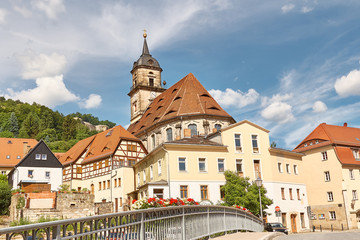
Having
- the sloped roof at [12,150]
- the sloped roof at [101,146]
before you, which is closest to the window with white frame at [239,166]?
the sloped roof at [101,146]

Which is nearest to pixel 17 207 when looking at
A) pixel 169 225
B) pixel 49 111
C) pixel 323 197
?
pixel 169 225

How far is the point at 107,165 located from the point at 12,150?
2166cm

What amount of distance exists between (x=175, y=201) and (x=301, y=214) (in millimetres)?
29039

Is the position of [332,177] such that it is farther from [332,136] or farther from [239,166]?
[239,166]

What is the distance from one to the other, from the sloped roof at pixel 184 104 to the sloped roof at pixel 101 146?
17.7ft

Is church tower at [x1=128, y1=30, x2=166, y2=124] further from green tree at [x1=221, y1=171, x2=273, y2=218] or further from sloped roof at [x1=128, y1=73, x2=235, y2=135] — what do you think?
green tree at [x1=221, y1=171, x2=273, y2=218]

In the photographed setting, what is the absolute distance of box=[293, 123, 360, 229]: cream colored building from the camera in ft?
136

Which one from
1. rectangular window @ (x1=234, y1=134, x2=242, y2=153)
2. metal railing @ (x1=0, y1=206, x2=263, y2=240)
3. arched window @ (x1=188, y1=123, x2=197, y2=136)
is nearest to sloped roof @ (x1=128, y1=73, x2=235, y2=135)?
arched window @ (x1=188, y1=123, x2=197, y2=136)

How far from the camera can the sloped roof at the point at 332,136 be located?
45.7m

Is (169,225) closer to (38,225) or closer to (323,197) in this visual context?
(38,225)

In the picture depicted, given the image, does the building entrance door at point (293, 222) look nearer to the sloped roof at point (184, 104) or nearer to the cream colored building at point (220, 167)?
the cream colored building at point (220, 167)

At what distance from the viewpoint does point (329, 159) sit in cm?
4447

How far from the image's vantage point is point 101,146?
49.2 metres

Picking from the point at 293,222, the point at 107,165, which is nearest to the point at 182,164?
the point at 293,222
